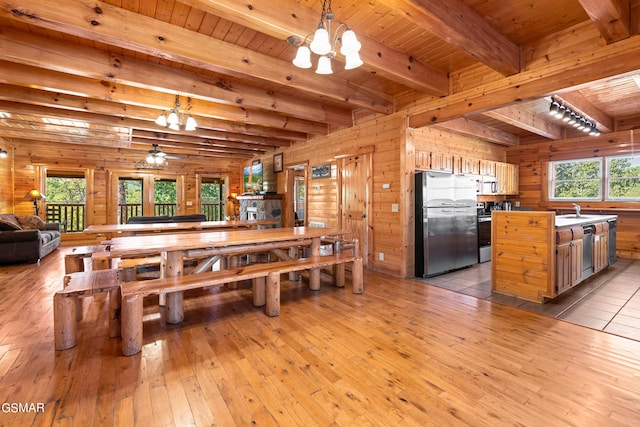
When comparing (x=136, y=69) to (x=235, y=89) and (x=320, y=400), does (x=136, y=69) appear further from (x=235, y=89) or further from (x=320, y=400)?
(x=320, y=400)

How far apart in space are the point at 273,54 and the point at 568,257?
433 centimetres

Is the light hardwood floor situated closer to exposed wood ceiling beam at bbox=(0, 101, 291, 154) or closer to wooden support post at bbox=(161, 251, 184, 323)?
wooden support post at bbox=(161, 251, 184, 323)

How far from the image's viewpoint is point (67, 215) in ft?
29.1

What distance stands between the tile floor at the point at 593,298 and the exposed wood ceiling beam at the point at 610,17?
2.62m

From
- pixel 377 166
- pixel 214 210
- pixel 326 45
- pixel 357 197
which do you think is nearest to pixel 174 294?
pixel 326 45

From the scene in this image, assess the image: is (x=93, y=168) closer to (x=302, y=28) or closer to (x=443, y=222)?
(x=302, y=28)

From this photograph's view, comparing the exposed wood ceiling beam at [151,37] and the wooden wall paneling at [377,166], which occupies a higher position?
the exposed wood ceiling beam at [151,37]

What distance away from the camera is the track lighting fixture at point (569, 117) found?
408cm

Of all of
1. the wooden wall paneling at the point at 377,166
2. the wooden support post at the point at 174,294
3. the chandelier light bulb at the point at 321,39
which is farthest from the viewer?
the wooden wall paneling at the point at 377,166

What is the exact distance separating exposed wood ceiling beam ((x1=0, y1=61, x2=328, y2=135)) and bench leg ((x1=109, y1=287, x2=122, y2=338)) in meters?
2.91

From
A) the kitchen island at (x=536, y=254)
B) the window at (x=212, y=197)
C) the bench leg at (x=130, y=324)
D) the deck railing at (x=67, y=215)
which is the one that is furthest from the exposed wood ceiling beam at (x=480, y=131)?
the deck railing at (x=67, y=215)

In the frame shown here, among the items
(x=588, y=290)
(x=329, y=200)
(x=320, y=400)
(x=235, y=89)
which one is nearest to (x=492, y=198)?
(x=588, y=290)

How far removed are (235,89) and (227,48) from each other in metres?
1.07

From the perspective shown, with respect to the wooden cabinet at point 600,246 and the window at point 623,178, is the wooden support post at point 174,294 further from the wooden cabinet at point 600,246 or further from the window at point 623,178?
the window at point 623,178
